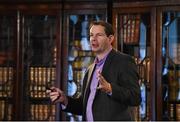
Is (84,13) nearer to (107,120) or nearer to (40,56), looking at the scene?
(40,56)

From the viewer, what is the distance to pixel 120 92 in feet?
6.59

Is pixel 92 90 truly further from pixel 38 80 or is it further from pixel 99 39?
pixel 38 80

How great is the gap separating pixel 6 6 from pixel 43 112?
1173mm

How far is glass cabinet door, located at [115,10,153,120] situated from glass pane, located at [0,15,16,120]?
1.13 meters

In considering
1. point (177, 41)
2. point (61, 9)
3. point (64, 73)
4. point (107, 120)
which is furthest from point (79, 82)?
point (107, 120)

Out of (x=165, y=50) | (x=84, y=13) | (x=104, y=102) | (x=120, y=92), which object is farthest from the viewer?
(x=84, y=13)

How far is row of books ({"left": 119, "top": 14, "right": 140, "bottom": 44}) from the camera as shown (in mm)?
3988

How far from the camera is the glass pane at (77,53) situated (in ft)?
13.6

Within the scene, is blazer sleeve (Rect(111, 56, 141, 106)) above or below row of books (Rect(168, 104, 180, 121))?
above

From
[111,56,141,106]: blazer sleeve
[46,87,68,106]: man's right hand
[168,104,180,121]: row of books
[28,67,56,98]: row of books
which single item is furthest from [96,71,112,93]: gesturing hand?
[28,67,56,98]: row of books

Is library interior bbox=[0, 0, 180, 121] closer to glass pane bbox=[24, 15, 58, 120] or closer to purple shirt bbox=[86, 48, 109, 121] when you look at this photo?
glass pane bbox=[24, 15, 58, 120]

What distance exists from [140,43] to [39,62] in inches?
42.6

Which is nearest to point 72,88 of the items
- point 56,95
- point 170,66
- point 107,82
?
point 170,66

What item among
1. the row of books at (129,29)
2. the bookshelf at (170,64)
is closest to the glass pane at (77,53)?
the row of books at (129,29)
